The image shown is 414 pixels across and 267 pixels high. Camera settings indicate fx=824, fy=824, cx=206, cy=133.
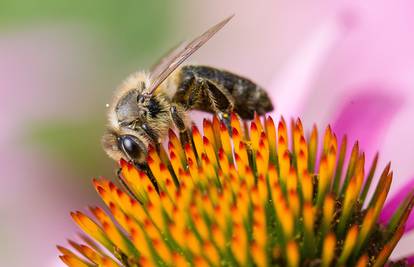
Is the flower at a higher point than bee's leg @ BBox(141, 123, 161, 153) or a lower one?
lower

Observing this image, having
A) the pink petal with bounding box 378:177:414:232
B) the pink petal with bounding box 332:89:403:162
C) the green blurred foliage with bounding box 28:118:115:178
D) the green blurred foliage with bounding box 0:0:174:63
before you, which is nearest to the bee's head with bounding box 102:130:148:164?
the pink petal with bounding box 378:177:414:232

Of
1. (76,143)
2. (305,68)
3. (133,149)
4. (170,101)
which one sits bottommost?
(133,149)

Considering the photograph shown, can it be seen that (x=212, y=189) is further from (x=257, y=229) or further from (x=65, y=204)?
(x=65, y=204)

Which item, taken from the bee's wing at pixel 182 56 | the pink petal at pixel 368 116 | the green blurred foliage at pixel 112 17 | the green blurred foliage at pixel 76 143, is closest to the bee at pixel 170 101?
the bee's wing at pixel 182 56

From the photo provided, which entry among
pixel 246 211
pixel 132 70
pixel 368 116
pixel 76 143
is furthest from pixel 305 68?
pixel 132 70

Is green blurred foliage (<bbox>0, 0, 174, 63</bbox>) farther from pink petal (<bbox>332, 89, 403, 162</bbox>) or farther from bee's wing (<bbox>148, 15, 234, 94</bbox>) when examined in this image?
bee's wing (<bbox>148, 15, 234, 94</bbox>)

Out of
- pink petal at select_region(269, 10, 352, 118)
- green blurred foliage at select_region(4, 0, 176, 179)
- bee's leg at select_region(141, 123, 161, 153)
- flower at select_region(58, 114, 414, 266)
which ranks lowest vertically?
flower at select_region(58, 114, 414, 266)

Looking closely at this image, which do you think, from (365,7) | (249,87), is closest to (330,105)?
(249,87)

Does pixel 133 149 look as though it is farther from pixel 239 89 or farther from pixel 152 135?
pixel 239 89
